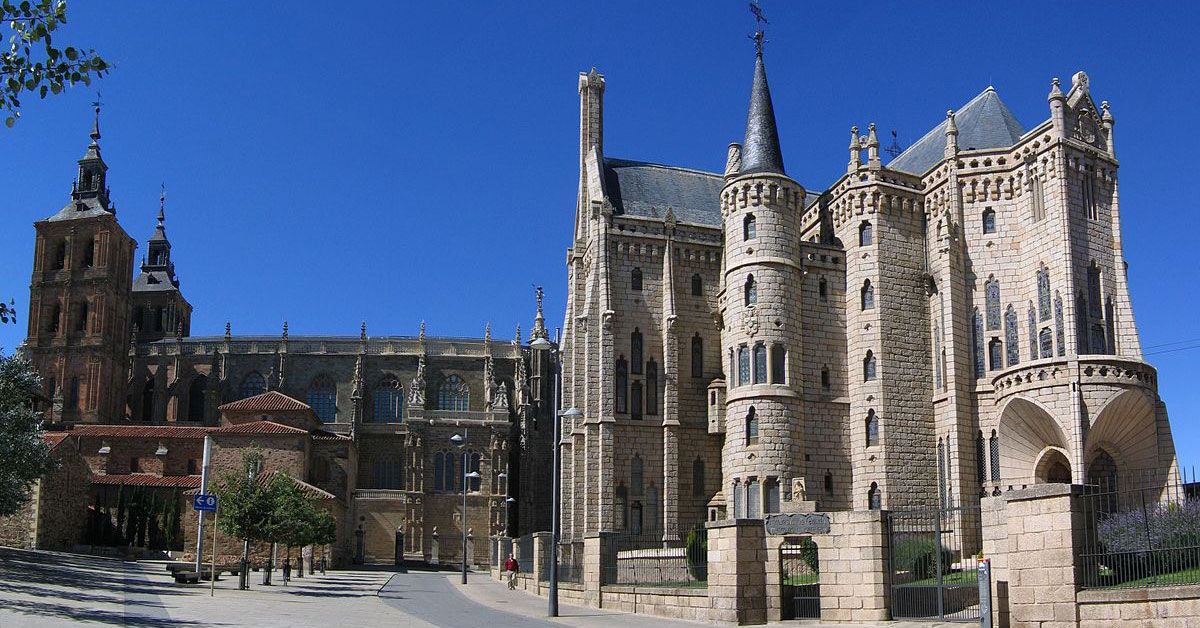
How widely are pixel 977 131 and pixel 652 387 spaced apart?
17.3 m

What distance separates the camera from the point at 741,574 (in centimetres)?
2311

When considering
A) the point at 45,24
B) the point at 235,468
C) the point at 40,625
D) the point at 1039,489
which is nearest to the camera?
the point at 45,24

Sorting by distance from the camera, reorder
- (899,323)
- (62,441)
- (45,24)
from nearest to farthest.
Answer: (45,24)
(899,323)
(62,441)

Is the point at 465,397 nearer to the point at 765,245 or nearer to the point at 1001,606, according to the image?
the point at 765,245

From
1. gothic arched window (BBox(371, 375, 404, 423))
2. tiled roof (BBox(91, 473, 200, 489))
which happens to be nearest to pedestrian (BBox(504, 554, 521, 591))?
tiled roof (BBox(91, 473, 200, 489))

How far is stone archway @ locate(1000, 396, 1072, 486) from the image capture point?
37188 mm

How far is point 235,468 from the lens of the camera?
185 feet

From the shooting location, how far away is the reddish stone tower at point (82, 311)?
77.3 m

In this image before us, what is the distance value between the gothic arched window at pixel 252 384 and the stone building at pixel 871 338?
32.1m

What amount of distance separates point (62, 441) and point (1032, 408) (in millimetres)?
41100

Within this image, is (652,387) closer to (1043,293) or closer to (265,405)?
(1043,293)

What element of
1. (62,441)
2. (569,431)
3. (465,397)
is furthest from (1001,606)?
(465,397)

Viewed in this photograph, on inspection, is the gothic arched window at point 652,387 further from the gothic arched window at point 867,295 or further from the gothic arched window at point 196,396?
the gothic arched window at point 196,396

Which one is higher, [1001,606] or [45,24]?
[45,24]
